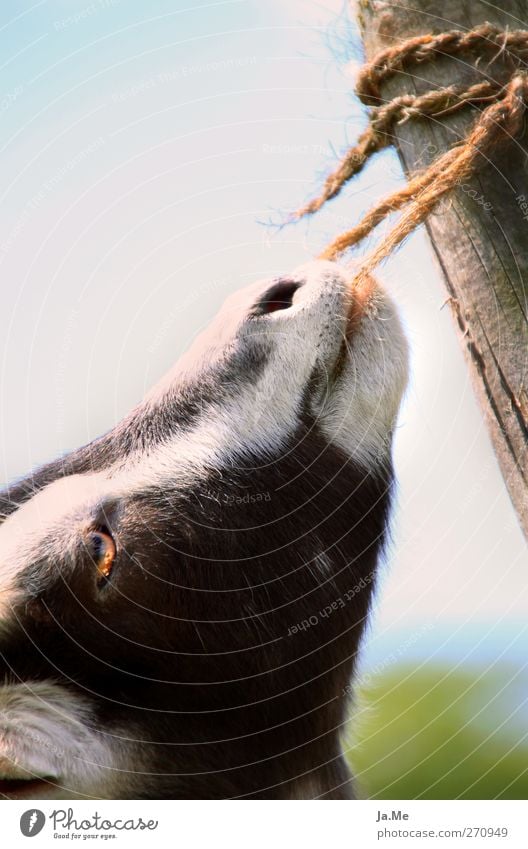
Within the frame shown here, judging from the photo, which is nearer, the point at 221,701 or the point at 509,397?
the point at 509,397

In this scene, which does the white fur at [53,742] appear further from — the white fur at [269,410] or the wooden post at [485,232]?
the wooden post at [485,232]

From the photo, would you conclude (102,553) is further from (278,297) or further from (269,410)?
(278,297)

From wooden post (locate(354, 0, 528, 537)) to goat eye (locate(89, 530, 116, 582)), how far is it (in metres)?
0.72

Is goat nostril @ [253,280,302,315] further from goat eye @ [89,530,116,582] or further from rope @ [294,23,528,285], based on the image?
goat eye @ [89,530,116,582]

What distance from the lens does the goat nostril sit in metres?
1.53

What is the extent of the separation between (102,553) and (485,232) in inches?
34.6

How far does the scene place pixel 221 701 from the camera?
155cm

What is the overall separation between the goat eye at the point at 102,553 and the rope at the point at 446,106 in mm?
692

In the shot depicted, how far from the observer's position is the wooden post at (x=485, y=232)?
4.53 feet

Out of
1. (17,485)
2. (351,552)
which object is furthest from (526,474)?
(17,485)

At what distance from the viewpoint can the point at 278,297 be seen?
1.54 metres
